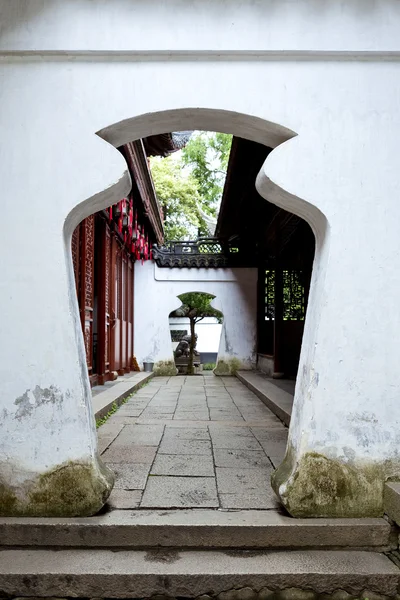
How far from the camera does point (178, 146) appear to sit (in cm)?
987

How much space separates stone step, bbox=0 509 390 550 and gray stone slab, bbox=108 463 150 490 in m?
0.52

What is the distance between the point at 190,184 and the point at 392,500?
17.7m

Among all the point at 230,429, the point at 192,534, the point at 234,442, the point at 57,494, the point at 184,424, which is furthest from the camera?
the point at 184,424

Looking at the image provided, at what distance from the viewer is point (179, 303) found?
41.3 ft

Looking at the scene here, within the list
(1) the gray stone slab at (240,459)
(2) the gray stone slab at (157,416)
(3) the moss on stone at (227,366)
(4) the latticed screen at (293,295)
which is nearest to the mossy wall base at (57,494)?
(1) the gray stone slab at (240,459)

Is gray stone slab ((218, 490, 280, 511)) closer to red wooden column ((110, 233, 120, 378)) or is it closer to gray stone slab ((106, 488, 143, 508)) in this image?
gray stone slab ((106, 488, 143, 508))

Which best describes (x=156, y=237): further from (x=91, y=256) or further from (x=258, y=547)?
(x=258, y=547)

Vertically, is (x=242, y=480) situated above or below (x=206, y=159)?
below

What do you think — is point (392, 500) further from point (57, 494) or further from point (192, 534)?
point (57, 494)

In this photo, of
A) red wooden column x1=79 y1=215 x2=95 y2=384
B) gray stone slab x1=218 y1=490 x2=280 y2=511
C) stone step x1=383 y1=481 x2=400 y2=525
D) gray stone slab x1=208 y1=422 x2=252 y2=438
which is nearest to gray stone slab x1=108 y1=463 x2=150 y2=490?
gray stone slab x1=218 y1=490 x2=280 y2=511

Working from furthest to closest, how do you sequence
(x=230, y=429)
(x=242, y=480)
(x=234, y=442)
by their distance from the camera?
(x=230, y=429)
(x=234, y=442)
(x=242, y=480)

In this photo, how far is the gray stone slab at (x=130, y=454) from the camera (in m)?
3.56

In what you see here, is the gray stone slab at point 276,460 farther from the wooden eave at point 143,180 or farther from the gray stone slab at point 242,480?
the wooden eave at point 143,180

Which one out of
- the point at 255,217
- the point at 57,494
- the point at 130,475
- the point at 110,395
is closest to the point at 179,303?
the point at 255,217
